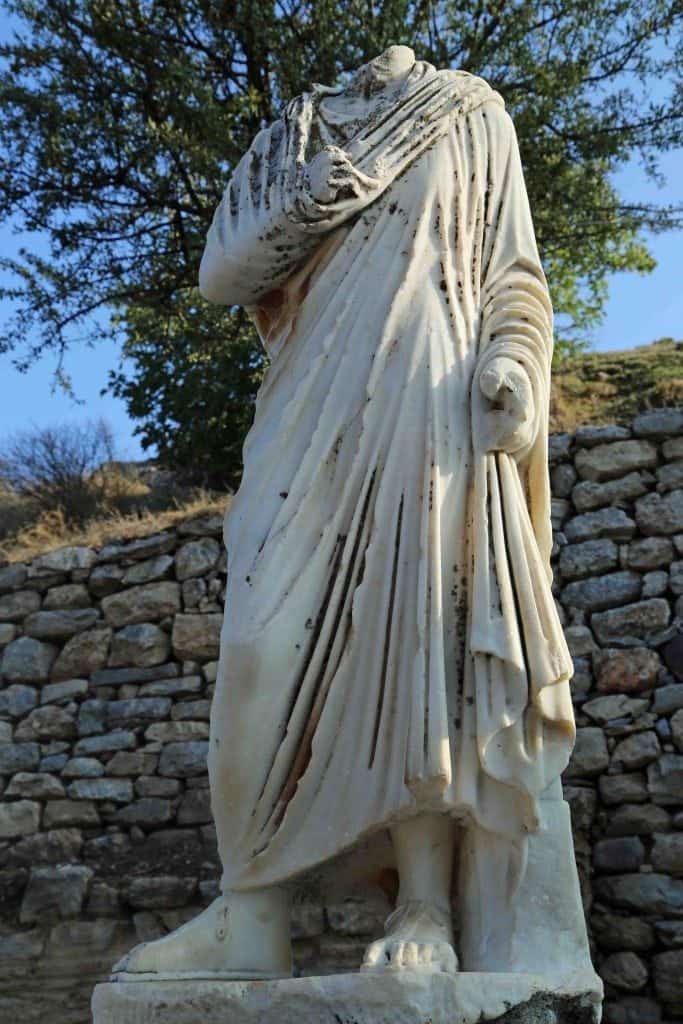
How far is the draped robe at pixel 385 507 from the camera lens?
9.03ft

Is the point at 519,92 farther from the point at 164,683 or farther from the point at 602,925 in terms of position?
the point at 602,925

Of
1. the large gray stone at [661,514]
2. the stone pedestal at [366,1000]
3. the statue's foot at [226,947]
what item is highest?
the large gray stone at [661,514]

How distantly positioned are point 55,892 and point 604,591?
11.7 feet

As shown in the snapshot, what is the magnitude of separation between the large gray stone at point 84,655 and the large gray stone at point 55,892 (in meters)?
1.35

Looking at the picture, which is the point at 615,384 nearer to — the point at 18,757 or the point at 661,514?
the point at 661,514

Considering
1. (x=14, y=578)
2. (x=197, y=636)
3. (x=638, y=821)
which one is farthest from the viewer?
(x=14, y=578)

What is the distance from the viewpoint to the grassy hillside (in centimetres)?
988

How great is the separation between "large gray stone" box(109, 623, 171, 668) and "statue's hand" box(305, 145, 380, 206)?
225 inches

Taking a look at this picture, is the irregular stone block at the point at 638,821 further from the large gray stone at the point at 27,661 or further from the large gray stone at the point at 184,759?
the large gray stone at the point at 27,661

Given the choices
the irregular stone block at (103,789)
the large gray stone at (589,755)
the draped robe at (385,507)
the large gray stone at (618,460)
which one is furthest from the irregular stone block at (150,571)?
the draped robe at (385,507)

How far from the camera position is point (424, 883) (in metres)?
2.74

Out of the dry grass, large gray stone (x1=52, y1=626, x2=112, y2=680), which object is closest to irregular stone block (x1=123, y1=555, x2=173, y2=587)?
the dry grass

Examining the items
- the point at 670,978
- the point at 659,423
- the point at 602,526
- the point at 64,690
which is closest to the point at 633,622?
the point at 602,526

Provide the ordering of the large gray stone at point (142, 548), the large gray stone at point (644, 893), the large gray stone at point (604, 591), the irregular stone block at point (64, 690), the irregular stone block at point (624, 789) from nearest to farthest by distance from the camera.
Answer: the large gray stone at point (644, 893), the irregular stone block at point (624, 789), the large gray stone at point (604, 591), the irregular stone block at point (64, 690), the large gray stone at point (142, 548)
